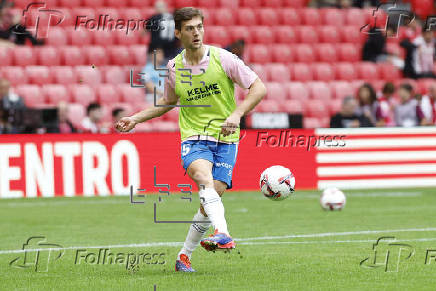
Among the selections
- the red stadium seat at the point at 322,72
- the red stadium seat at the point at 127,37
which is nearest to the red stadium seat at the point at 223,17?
the red stadium seat at the point at 127,37

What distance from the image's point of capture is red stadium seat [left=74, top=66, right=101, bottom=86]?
19328mm

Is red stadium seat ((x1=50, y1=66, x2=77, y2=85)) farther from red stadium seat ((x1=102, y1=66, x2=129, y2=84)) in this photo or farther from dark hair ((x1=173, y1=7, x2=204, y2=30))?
dark hair ((x1=173, y1=7, x2=204, y2=30))

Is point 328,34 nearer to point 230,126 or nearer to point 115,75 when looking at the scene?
point 115,75

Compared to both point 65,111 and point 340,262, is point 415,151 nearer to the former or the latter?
point 65,111

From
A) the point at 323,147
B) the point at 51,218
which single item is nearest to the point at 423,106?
the point at 323,147

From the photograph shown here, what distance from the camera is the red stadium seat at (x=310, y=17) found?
22.6 m

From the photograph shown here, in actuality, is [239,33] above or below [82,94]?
above

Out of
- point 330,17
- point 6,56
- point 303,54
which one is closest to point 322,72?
point 303,54

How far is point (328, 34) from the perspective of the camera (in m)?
22.5

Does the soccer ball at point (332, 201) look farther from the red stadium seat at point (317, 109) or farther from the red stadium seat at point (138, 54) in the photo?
the red stadium seat at point (138, 54)

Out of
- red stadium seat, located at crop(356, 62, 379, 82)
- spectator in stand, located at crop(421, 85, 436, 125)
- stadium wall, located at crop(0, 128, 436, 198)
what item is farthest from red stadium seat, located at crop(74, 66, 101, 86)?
spectator in stand, located at crop(421, 85, 436, 125)

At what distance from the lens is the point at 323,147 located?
1634 centimetres

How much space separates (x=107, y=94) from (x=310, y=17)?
231 inches

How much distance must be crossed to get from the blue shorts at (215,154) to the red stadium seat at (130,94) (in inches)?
474
